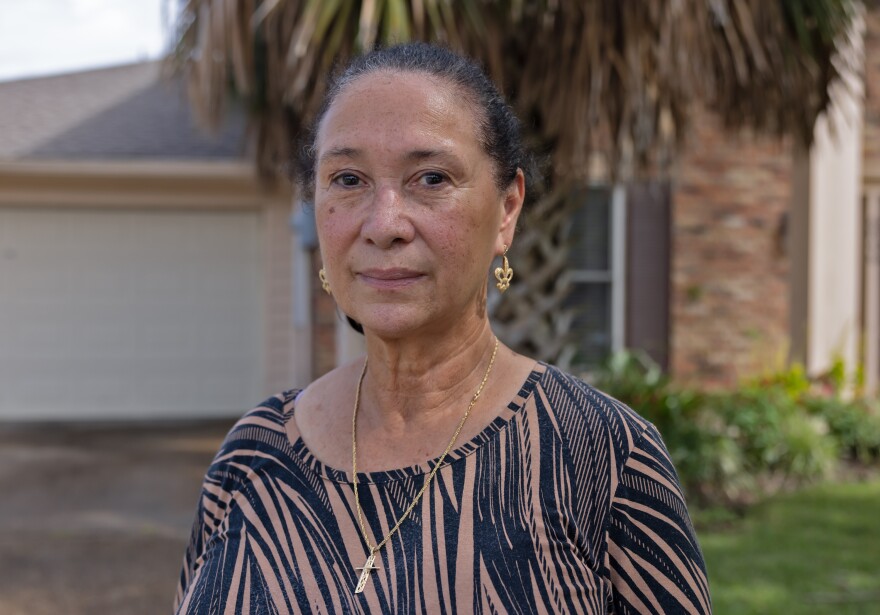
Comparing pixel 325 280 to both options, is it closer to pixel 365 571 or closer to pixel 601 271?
pixel 365 571

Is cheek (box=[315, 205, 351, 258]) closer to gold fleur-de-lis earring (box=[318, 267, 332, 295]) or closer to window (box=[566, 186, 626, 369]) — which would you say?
gold fleur-de-lis earring (box=[318, 267, 332, 295])

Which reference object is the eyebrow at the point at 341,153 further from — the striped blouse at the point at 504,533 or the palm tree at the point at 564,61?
the palm tree at the point at 564,61

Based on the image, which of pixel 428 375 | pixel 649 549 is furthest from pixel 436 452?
pixel 649 549

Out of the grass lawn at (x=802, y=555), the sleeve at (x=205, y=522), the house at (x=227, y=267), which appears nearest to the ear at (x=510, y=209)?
the sleeve at (x=205, y=522)

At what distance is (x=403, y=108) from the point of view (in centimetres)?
161

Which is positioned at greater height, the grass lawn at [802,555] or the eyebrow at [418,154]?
the eyebrow at [418,154]

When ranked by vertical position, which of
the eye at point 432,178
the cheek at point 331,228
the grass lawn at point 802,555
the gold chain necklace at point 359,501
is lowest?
the grass lawn at point 802,555

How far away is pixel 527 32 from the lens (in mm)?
5418

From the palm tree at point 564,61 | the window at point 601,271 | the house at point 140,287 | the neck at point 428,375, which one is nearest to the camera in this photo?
the neck at point 428,375

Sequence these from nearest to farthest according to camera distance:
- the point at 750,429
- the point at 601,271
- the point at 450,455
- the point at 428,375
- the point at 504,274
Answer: the point at 450,455 < the point at 428,375 < the point at 504,274 < the point at 750,429 < the point at 601,271

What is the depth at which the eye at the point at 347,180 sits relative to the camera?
64.9 inches

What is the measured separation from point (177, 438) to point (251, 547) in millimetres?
8546

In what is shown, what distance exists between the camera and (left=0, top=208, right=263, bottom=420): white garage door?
1059cm

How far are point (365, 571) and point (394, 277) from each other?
0.50m
